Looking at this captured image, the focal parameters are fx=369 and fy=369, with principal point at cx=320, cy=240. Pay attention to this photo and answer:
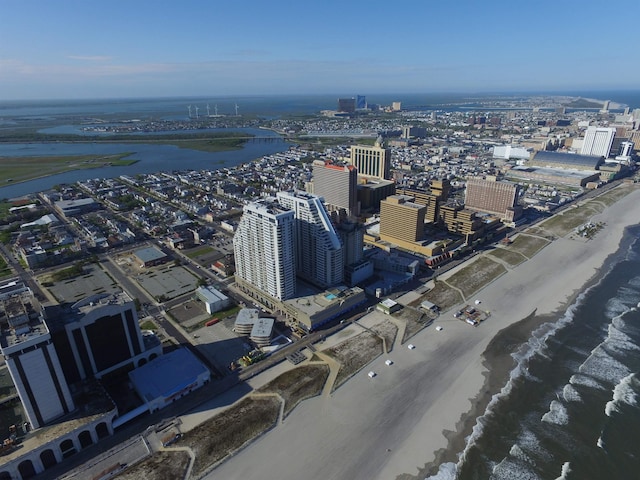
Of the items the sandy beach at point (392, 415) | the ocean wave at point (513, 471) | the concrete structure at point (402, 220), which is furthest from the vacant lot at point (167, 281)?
the ocean wave at point (513, 471)

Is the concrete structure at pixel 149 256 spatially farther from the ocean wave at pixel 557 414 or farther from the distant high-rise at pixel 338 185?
the ocean wave at pixel 557 414

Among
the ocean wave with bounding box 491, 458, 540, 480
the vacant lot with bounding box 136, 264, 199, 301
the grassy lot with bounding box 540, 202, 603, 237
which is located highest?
the vacant lot with bounding box 136, 264, 199, 301

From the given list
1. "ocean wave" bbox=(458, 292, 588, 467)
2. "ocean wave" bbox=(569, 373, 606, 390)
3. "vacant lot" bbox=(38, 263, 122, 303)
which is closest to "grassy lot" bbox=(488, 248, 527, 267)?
"ocean wave" bbox=(458, 292, 588, 467)

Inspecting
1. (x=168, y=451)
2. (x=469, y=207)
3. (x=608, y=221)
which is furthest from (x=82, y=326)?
(x=608, y=221)

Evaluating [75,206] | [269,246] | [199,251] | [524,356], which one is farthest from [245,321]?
[75,206]

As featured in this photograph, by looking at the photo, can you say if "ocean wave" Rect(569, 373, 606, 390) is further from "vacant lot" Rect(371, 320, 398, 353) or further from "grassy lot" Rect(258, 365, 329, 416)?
"grassy lot" Rect(258, 365, 329, 416)

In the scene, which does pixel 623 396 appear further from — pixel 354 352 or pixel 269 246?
pixel 269 246

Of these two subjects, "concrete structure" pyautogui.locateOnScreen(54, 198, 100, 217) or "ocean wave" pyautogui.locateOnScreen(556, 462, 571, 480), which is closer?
"ocean wave" pyautogui.locateOnScreen(556, 462, 571, 480)

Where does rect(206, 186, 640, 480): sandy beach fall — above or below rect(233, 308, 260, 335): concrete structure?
below
